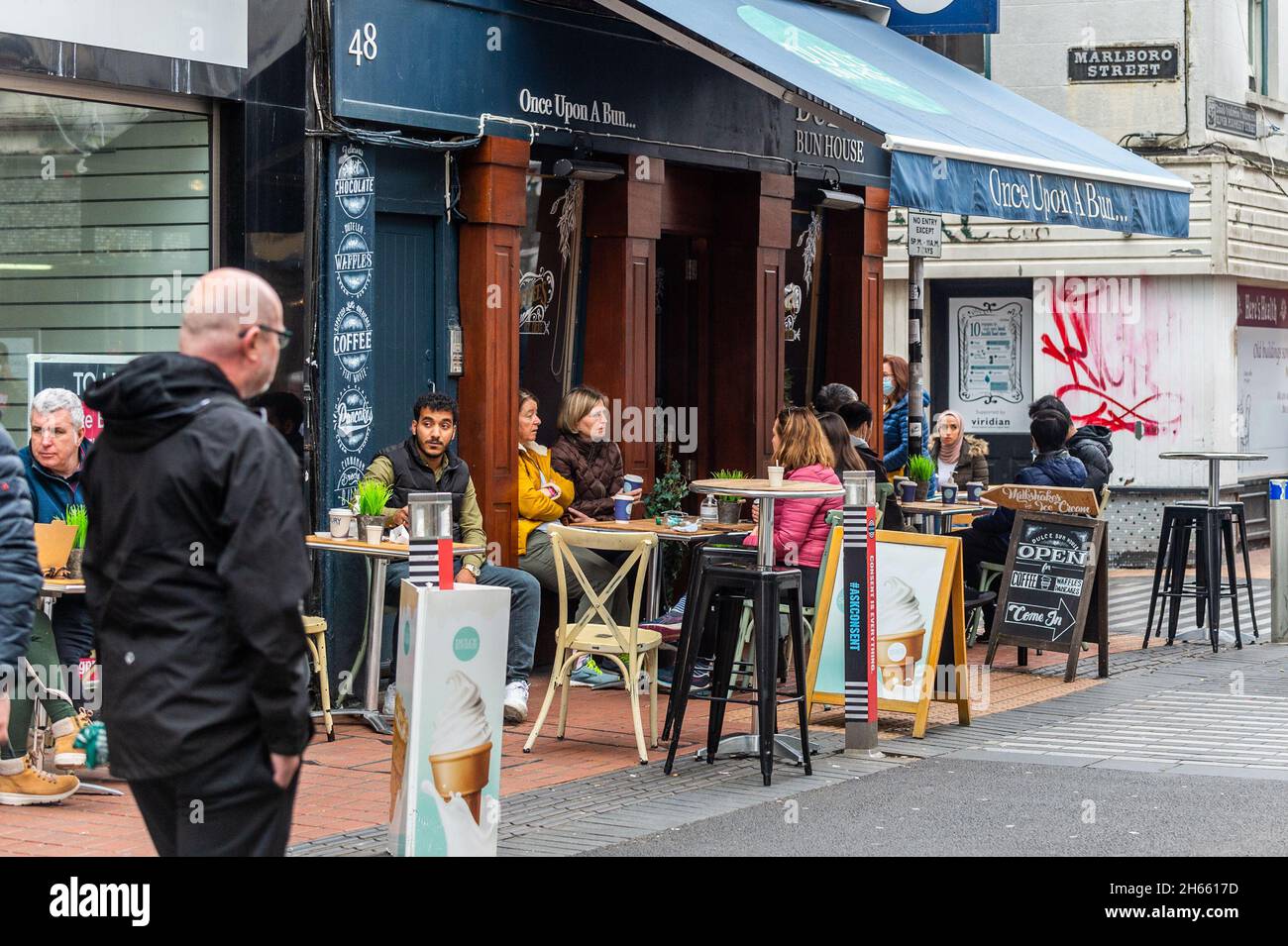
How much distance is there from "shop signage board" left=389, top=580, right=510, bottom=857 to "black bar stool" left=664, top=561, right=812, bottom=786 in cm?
195

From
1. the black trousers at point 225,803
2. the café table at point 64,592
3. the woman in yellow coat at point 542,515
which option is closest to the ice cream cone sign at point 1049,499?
the woman in yellow coat at point 542,515

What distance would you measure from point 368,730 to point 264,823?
5382mm

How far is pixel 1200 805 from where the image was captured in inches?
295

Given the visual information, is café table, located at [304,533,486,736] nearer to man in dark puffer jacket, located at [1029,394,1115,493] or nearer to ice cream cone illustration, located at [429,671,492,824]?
ice cream cone illustration, located at [429,671,492,824]

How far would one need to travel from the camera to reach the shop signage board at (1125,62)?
62.3 ft

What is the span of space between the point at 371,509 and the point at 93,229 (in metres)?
1.97

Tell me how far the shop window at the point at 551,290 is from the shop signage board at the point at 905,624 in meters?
3.27

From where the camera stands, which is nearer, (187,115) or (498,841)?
(498,841)

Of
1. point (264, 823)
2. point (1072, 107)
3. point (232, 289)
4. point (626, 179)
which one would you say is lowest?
point (264, 823)

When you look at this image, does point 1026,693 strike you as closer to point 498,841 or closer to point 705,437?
point 705,437

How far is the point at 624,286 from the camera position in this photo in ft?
39.2

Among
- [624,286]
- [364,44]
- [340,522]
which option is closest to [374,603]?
[340,522]

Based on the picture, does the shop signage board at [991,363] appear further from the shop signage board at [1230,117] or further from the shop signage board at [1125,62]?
the shop signage board at [1230,117]

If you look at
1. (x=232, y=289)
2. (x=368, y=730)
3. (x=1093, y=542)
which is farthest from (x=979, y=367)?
(x=232, y=289)
